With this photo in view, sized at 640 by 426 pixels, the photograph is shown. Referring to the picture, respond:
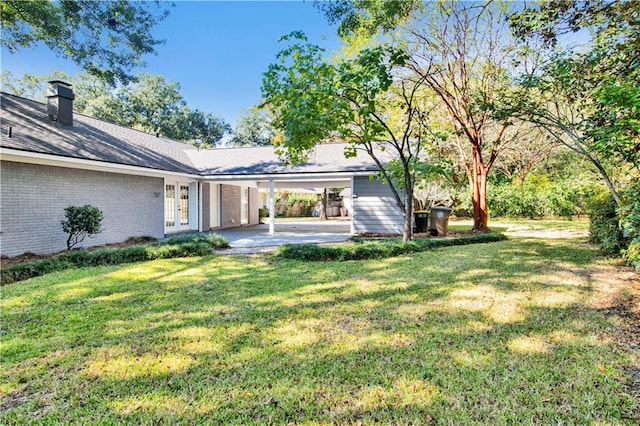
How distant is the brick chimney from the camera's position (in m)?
11.1

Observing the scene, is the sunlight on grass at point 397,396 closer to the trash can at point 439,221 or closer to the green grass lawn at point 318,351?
the green grass lawn at point 318,351

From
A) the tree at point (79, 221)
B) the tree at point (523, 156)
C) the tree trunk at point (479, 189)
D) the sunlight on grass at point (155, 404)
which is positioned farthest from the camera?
the tree at point (523, 156)

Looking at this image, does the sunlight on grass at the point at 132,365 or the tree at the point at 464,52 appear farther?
the tree at the point at 464,52

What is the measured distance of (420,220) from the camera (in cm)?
1372

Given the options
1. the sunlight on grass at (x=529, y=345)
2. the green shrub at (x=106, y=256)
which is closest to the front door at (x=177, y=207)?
the green shrub at (x=106, y=256)

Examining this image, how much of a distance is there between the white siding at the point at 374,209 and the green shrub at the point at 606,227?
6053 mm

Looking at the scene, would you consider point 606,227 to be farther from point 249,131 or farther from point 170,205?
point 249,131

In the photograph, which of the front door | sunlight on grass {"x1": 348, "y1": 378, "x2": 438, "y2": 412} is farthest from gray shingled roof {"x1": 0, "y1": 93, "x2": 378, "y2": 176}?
sunlight on grass {"x1": 348, "y1": 378, "x2": 438, "y2": 412}

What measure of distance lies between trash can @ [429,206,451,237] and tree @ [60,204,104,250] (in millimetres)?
11254

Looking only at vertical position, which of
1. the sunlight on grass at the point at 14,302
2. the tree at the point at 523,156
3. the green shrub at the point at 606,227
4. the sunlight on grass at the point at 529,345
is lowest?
the sunlight on grass at the point at 529,345

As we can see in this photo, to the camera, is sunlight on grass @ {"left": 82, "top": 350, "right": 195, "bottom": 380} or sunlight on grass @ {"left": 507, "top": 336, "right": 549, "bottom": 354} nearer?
sunlight on grass @ {"left": 82, "top": 350, "right": 195, "bottom": 380}

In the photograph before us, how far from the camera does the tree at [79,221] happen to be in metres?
9.32

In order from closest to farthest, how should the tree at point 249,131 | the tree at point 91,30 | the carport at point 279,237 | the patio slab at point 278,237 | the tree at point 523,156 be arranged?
1. the tree at point 91,30
2. the patio slab at point 278,237
3. the carport at point 279,237
4. the tree at point 523,156
5. the tree at point 249,131

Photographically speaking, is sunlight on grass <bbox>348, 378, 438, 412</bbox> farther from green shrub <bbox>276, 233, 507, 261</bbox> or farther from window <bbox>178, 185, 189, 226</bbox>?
window <bbox>178, 185, 189, 226</bbox>
